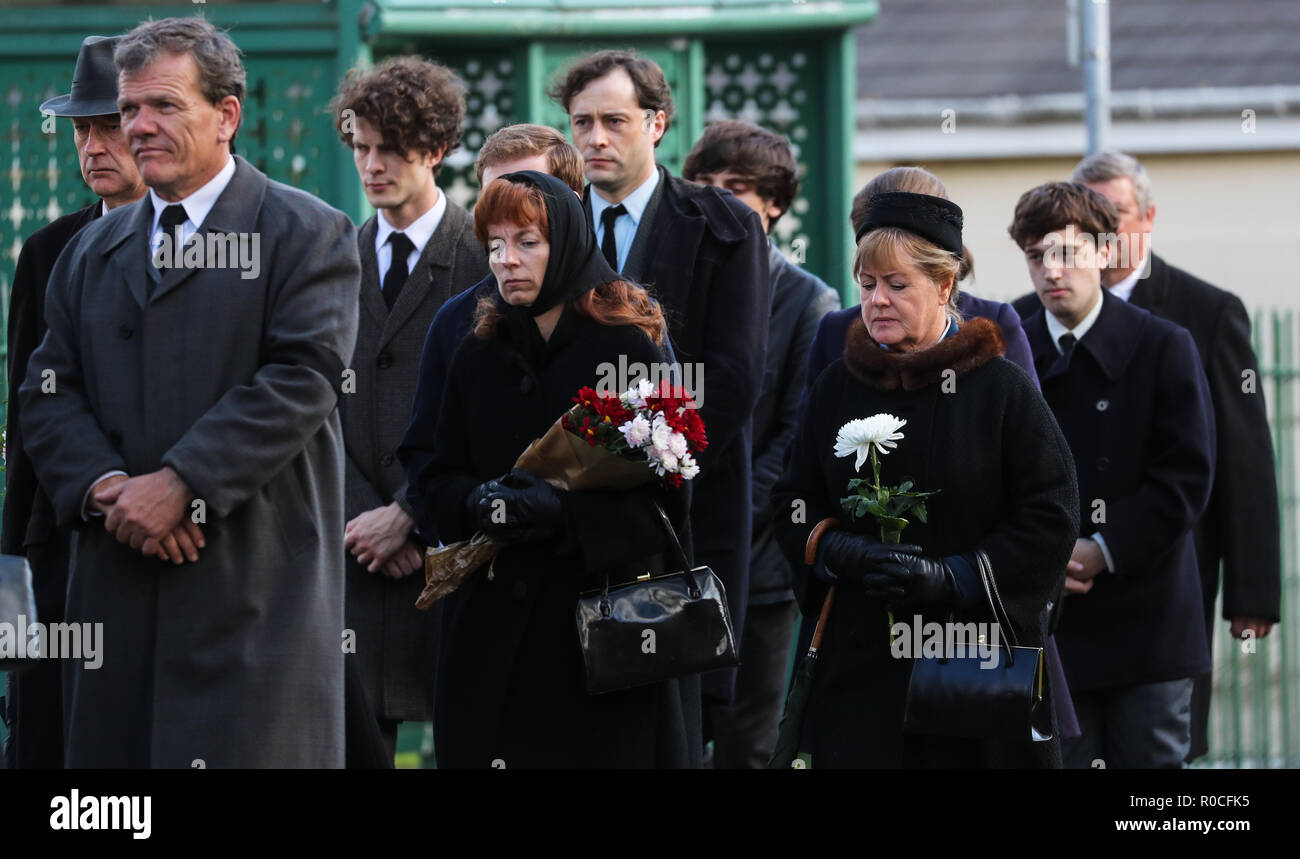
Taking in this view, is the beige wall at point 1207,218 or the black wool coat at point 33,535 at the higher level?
the beige wall at point 1207,218

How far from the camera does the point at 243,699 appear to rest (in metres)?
4.64

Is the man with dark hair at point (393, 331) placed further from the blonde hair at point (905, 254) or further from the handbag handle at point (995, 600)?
the handbag handle at point (995, 600)

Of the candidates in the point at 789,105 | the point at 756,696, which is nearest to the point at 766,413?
the point at 756,696

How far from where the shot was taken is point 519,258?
4.96 metres

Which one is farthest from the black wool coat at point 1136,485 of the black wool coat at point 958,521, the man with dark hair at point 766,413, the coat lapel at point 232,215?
the coat lapel at point 232,215

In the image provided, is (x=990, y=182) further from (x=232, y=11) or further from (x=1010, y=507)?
(x=1010, y=507)

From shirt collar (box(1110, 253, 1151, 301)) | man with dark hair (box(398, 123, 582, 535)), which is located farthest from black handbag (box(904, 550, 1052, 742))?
shirt collar (box(1110, 253, 1151, 301))

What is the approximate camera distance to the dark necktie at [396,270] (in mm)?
6066

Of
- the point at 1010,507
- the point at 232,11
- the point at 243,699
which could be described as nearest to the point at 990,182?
the point at 232,11

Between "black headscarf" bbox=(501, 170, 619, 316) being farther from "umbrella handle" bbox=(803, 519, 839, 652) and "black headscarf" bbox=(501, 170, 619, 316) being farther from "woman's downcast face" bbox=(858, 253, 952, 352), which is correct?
"umbrella handle" bbox=(803, 519, 839, 652)

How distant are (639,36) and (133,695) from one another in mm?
4318

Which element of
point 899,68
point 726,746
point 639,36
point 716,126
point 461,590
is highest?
point 899,68

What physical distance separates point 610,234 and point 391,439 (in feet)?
2.86

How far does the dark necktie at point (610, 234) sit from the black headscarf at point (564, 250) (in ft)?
2.86
